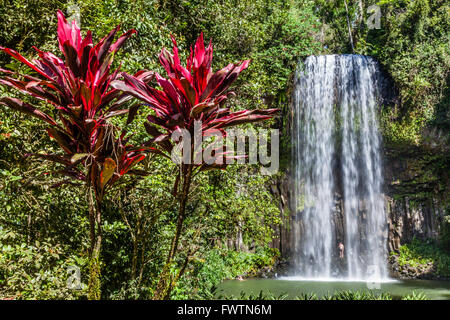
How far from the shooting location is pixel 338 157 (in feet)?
42.1

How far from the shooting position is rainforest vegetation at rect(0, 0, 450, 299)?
168 centimetres

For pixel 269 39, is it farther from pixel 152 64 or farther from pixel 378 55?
pixel 152 64

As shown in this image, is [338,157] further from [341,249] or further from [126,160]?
[126,160]

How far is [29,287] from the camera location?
7.43 ft

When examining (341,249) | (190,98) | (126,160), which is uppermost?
(190,98)

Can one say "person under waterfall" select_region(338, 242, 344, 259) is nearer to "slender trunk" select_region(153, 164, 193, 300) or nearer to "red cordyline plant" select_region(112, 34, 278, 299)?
"slender trunk" select_region(153, 164, 193, 300)

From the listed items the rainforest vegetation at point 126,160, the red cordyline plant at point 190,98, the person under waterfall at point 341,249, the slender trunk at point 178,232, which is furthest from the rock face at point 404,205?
the red cordyline plant at point 190,98

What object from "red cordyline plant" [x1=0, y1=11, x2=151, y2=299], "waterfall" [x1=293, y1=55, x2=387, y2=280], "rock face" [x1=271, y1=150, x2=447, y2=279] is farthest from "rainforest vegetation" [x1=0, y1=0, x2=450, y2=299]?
"waterfall" [x1=293, y1=55, x2=387, y2=280]

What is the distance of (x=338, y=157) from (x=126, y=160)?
12003mm

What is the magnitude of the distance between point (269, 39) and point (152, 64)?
8.05m

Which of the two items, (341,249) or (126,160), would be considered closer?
(126,160)

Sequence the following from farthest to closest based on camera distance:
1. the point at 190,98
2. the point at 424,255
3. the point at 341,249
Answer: the point at 341,249 → the point at 424,255 → the point at 190,98

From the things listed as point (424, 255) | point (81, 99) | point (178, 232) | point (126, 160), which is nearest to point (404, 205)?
point (424, 255)
